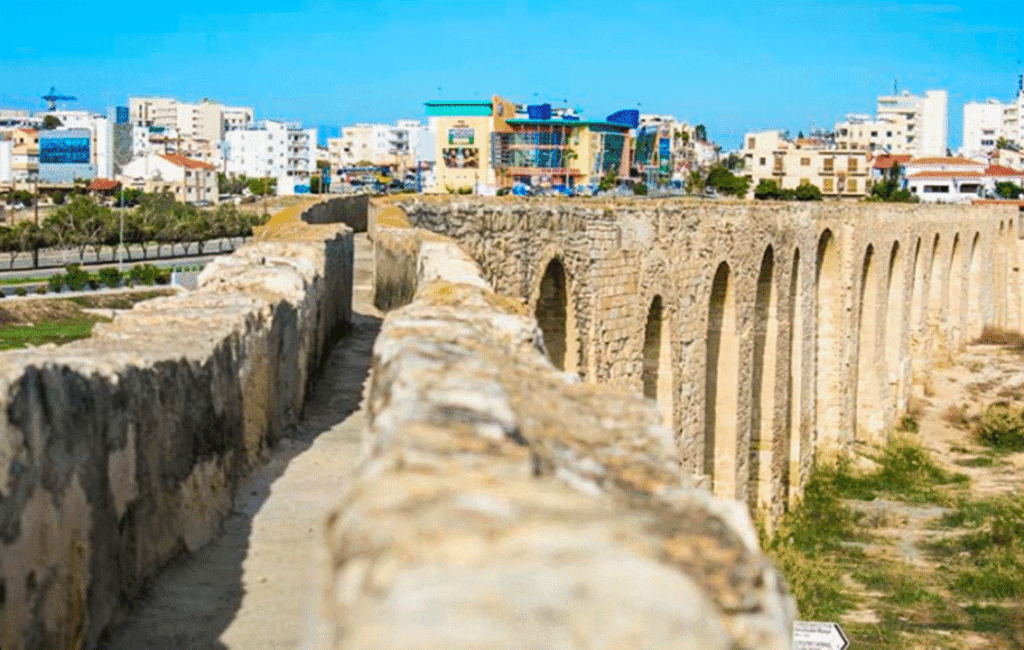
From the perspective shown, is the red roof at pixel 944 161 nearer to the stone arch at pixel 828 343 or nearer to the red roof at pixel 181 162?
the red roof at pixel 181 162

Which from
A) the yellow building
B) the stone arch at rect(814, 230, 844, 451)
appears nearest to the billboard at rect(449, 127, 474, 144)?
the yellow building

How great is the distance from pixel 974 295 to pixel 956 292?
11.3 feet

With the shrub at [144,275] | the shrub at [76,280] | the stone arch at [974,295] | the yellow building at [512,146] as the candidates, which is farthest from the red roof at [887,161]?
the shrub at [76,280]

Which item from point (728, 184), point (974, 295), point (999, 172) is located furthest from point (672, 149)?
point (974, 295)

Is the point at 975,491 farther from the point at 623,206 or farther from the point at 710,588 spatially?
the point at 710,588

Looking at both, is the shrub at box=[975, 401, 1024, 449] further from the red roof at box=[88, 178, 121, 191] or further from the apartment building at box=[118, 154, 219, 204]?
the apartment building at box=[118, 154, 219, 204]

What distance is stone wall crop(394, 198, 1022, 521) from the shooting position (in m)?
11.8

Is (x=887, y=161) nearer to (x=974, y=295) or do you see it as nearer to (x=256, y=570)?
(x=974, y=295)

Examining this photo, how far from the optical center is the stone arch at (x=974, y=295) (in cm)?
3888

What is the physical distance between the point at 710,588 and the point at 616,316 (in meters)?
10.9

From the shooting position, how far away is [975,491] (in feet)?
72.7

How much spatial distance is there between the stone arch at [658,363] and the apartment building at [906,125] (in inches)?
5008

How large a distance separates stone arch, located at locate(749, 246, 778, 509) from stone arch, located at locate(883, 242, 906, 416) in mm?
8285

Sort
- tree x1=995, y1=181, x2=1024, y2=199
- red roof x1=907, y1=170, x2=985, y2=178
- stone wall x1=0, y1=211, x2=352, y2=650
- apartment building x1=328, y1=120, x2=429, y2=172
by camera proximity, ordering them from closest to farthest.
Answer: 1. stone wall x1=0, y1=211, x2=352, y2=650
2. tree x1=995, y1=181, x2=1024, y2=199
3. red roof x1=907, y1=170, x2=985, y2=178
4. apartment building x1=328, y1=120, x2=429, y2=172
